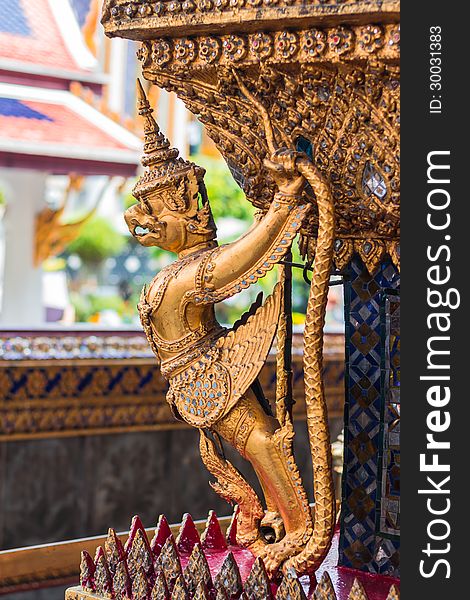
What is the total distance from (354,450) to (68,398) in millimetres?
2456

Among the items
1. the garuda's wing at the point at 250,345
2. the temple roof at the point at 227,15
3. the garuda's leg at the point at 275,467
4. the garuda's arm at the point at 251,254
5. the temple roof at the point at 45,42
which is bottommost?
the garuda's leg at the point at 275,467

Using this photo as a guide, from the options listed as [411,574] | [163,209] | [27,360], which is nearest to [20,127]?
[27,360]

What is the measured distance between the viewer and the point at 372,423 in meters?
1.44

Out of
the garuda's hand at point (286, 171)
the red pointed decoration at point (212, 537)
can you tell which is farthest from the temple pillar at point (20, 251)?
the garuda's hand at point (286, 171)

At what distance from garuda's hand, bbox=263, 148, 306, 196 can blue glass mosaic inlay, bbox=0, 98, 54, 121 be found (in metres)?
3.50

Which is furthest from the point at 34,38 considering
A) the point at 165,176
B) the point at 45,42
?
the point at 165,176

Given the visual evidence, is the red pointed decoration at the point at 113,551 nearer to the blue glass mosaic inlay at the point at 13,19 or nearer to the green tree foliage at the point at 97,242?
the blue glass mosaic inlay at the point at 13,19

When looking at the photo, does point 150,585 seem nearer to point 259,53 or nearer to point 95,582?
point 95,582

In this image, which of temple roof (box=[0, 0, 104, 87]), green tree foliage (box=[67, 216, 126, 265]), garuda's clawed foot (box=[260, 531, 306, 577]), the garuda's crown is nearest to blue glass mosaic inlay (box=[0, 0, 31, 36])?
temple roof (box=[0, 0, 104, 87])

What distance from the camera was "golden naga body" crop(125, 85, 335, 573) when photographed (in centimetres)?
125

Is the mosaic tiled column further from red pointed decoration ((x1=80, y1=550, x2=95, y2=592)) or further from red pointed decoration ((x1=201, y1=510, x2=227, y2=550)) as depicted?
red pointed decoration ((x1=80, y1=550, x2=95, y2=592))

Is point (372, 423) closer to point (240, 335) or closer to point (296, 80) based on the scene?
point (240, 335)

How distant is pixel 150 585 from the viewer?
4.26ft

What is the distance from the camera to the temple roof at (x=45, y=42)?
479cm
